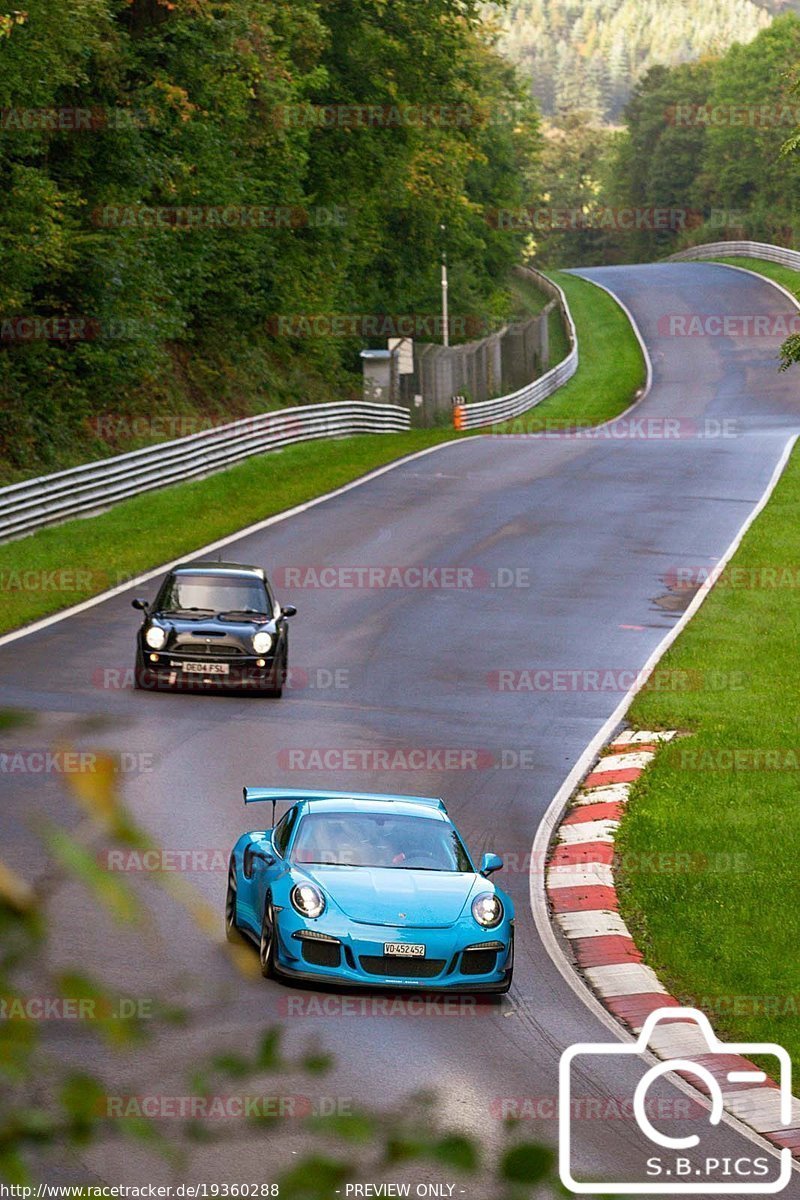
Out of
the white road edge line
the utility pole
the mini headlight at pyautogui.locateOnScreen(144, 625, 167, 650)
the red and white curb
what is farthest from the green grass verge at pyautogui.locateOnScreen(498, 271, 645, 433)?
the red and white curb

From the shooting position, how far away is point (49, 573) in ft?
100

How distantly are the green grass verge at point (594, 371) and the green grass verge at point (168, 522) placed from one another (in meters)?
3.73

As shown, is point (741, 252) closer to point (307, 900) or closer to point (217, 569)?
point (217, 569)

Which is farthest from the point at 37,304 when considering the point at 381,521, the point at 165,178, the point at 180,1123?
the point at 180,1123

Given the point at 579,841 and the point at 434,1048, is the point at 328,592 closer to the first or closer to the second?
the point at 579,841

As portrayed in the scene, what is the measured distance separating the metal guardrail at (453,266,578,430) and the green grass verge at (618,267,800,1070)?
3078cm

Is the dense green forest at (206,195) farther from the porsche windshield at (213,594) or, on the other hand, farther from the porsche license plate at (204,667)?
the porsche license plate at (204,667)


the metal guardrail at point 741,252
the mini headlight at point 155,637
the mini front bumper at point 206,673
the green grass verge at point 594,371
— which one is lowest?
the green grass verge at point 594,371

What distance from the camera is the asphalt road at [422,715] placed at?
9867 millimetres

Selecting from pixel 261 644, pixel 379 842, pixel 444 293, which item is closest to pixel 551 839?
pixel 379 842

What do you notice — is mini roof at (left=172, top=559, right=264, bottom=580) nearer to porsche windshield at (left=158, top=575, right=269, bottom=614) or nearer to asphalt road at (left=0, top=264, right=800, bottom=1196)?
porsche windshield at (left=158, top=575, right=269, bottom=614)

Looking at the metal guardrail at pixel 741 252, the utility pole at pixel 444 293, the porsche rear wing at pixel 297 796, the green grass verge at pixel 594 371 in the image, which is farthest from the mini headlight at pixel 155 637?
the metal guardrail at pixel 741 252

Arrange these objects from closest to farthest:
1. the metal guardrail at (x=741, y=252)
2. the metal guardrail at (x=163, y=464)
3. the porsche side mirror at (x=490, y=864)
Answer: the porsche side mirror at (x=490, y=864), the metal guardrail at (x=163, y=464), the metal guardrail at (x=741, y=252)

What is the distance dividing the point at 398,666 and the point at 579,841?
27.4 ft
